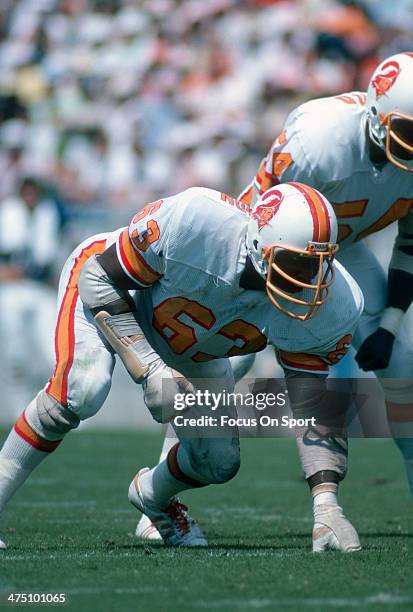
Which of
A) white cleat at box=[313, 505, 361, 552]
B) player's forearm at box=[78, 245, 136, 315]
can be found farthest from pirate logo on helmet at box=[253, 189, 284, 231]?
white cleat at box=[313, 505, 361, 552]

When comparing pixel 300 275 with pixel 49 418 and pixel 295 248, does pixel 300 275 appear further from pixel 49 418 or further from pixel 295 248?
pixel 49 418

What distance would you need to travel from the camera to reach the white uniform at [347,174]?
14.0 feet

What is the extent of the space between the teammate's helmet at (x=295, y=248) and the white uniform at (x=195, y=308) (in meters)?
0.11

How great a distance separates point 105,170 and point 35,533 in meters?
6.56

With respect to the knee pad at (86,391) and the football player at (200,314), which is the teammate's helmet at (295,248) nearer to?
the football player at (200,314)

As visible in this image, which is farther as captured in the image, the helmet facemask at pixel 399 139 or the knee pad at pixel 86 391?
the helmet facemask at pixel 399 139

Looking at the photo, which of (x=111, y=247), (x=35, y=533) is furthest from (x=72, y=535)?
(x=111, y=247)

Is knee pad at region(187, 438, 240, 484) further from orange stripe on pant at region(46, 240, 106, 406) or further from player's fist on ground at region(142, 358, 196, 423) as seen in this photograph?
orange stripe on pant at region(46, 240, 106, 406)

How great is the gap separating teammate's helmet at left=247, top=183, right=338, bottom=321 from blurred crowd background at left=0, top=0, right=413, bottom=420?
5.38 metres

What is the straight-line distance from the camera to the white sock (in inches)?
152

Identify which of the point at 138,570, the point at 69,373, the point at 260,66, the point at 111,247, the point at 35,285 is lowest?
the point at 35,285

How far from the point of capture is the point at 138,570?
3.33m

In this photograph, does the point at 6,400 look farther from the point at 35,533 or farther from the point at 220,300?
the point at 220,300

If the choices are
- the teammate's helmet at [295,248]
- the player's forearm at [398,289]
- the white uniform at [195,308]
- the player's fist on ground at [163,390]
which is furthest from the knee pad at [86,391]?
the player's forearm at [398,289]
